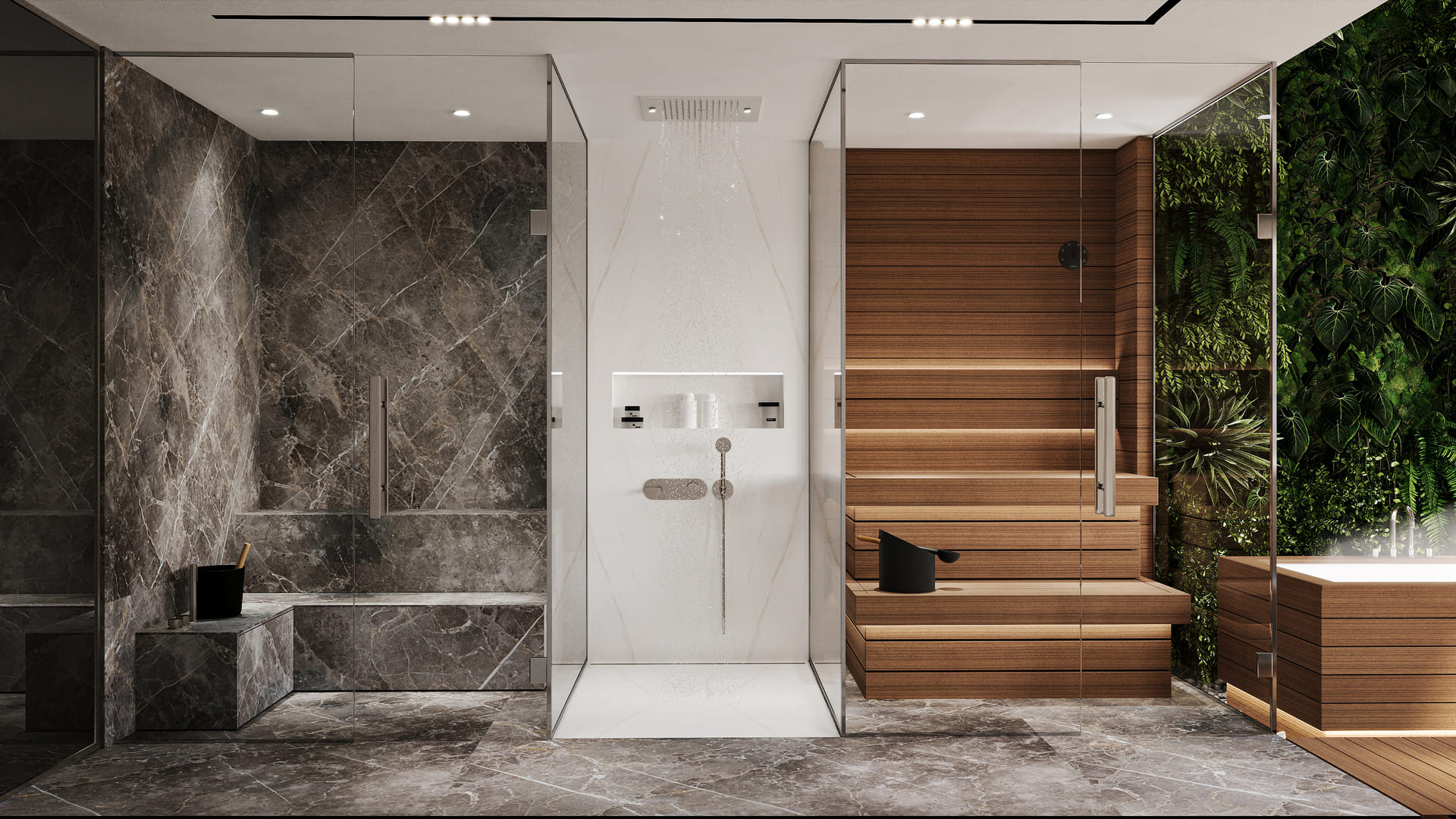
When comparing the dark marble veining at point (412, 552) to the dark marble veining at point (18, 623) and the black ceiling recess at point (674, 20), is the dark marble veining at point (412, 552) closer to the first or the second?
the dark marble veining at point (18, 623)

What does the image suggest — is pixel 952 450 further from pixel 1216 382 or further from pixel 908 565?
pixel 1216 382

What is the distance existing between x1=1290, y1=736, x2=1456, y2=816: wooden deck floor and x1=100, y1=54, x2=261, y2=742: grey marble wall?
4.33 metres

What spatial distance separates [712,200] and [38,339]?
2.70 meters

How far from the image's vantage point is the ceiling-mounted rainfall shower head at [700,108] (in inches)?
150

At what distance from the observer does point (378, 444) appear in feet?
11.5

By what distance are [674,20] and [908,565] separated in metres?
2.24

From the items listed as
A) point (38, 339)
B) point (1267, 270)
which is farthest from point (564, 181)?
point (1267, 270)

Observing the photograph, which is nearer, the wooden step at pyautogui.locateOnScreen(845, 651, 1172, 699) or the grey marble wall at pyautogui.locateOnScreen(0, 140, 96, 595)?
the grey marble wall at pyautogui.locateOnScreen(0, 140, 96, 595)

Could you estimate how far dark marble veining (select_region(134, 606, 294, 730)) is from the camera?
3406 millimetres

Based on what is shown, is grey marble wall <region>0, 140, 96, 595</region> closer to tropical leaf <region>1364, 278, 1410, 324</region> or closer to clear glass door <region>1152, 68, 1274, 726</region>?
clear glass door <region>1152, 68, 1274, 726</region>

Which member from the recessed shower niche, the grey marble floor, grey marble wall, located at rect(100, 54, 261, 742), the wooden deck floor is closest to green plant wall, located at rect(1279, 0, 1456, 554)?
the wooden deck floor

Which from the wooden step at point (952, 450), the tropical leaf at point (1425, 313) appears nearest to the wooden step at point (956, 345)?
the wooden step at point (952, 450)

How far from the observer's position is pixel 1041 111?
3717 mm

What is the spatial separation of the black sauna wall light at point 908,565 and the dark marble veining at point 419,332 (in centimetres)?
168
